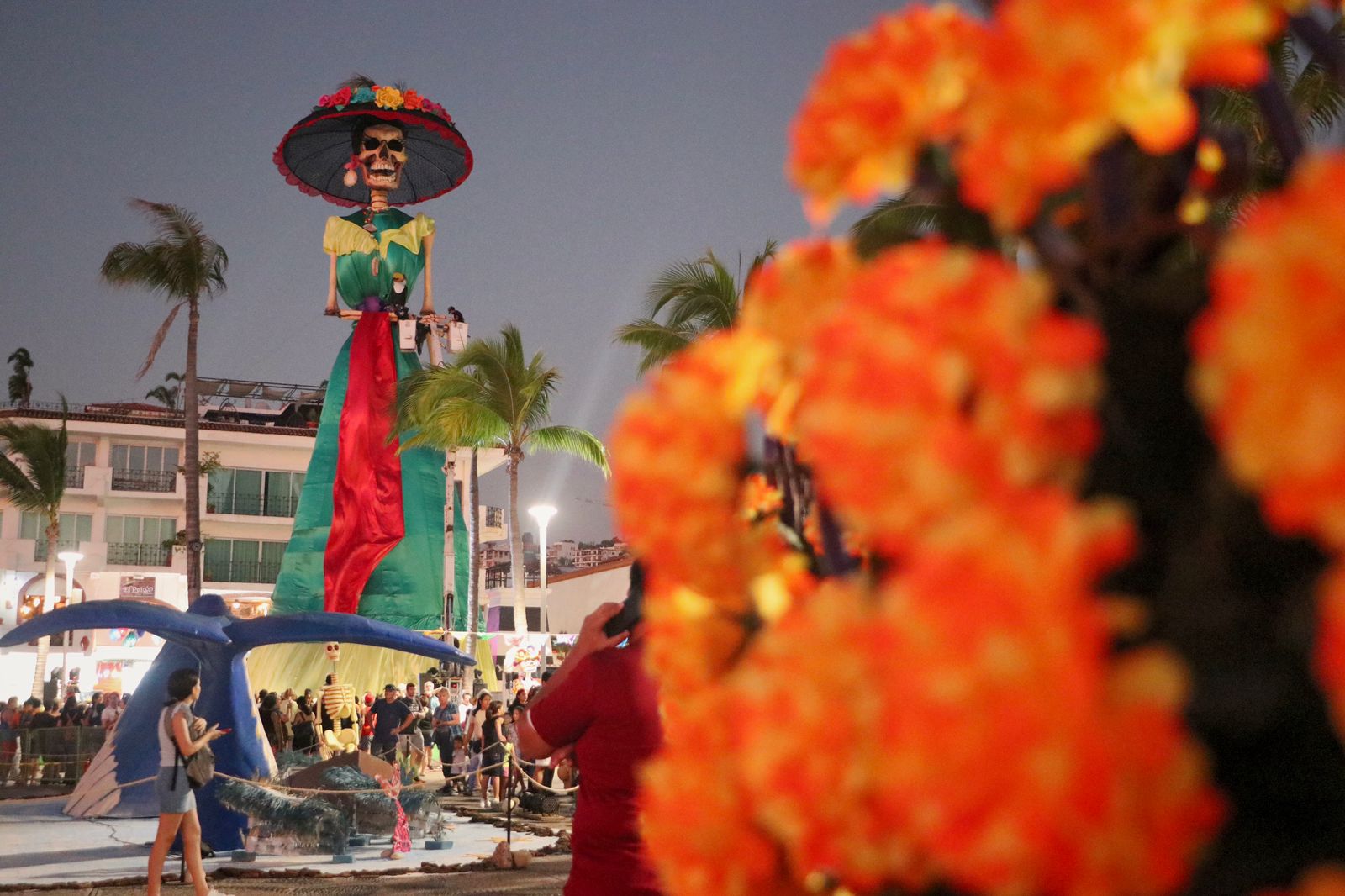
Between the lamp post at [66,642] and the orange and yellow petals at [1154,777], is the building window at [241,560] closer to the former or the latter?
the lamp post at [66,642]

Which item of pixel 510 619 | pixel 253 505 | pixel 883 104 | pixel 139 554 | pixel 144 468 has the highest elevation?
pixel 144 468

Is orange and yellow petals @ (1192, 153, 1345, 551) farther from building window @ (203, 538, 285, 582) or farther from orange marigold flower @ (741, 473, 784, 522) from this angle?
building window @ (203, 538, 285, 582)

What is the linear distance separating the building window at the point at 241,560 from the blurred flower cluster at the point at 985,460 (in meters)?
47.3

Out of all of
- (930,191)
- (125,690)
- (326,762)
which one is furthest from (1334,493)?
(125,690)

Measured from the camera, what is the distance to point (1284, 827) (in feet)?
2.62

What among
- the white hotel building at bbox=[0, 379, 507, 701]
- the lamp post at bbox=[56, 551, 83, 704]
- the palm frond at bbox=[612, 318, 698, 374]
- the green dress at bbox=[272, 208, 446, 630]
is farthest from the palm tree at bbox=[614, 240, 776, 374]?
the white hotel building at bbox=[0, 379, 507, 701]

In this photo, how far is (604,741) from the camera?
312cm

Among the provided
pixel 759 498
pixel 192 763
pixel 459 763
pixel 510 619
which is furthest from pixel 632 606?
pixel 510 619

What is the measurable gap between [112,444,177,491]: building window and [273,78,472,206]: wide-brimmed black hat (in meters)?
25.8

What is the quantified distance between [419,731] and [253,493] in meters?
31.9

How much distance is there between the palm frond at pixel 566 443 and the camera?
2330 cm

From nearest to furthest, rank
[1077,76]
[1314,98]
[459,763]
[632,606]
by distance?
[1077,76] → [632,606] → [1314,98] → [459,763]

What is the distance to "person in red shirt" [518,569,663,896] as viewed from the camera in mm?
3018

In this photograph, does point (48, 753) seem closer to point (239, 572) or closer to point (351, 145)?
point (351, 145)
